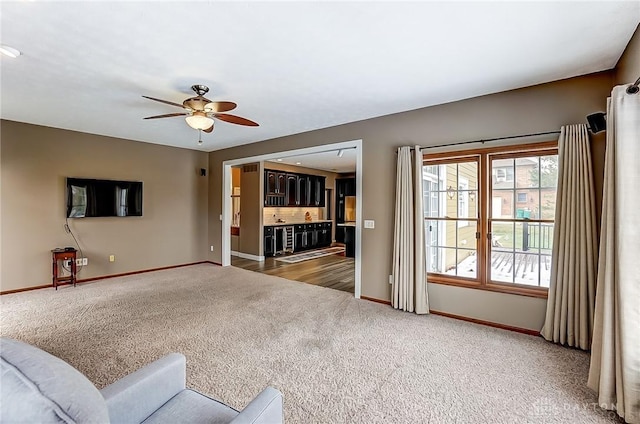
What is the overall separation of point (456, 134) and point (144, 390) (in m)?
3.88

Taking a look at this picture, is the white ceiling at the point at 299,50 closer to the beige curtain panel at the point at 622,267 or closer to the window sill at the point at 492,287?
the beige curtain panel at the point at 622,267

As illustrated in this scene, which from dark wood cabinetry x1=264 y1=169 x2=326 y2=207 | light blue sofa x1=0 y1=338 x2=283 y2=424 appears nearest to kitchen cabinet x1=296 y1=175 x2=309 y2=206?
dark wood cabinetry x1=264 y1=169 x2=326 y2=207

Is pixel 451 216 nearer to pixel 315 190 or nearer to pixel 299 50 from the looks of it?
pixel 299 50

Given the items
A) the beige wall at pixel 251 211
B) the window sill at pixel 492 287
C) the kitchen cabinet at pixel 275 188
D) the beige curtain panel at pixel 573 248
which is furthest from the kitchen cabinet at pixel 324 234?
the beige curtain panel at pixel 573 248

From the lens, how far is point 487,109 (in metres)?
3.57

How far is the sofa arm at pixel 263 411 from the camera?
1208 millimetres

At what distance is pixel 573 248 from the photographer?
9.71 feet

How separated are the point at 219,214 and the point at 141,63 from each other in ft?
14.8

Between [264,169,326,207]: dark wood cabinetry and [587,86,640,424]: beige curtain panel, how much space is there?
7.05 metres

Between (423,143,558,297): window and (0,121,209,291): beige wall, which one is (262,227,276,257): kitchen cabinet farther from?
(423,143,558,297): window

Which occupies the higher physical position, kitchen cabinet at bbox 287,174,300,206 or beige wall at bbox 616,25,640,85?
beige wall at bbox 616,25,640,85

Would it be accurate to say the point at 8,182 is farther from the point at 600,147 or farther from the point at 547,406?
the point at 600,147

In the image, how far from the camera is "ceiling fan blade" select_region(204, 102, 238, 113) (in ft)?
10.2

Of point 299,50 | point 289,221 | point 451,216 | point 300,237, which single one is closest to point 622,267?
point 451,216
